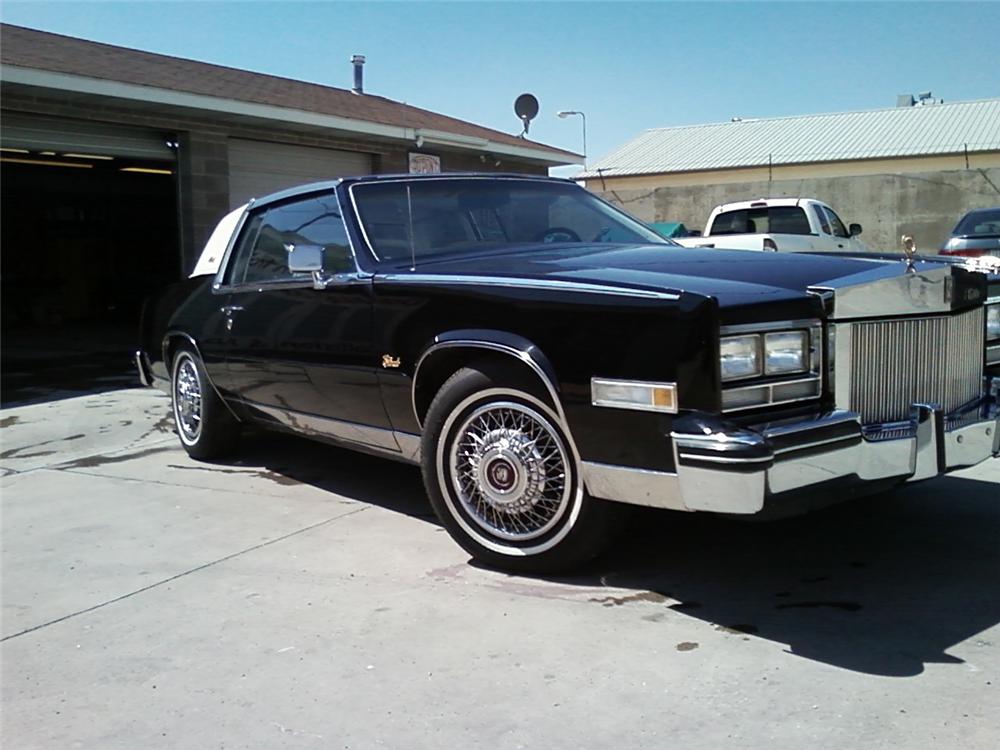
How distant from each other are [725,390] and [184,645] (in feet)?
6.48

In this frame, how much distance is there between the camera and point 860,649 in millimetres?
2973

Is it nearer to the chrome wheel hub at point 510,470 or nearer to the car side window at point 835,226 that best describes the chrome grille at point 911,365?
the chrome wheel hub at point 510,470

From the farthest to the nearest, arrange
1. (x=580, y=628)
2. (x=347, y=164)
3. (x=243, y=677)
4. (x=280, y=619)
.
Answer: (x=347, y=164)
(x=280, y=619)
(x=580, y=628)
(x=243, y=677)

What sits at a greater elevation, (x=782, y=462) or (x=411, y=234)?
(x=411, y=234)

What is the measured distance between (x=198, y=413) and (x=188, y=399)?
176 mm

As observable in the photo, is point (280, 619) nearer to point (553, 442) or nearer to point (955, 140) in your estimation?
point (553, 442)

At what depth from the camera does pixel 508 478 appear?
364cm

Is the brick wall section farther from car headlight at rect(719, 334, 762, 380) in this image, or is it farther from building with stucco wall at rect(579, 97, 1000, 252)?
building with stucco wall at rect(579, 97, 1000, 252)

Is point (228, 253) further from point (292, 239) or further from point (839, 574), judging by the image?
point (839, 574)

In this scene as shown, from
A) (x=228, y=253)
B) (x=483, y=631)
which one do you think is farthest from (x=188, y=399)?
(x=483, y=631)

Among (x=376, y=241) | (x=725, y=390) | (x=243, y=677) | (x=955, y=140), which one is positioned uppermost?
(x=955, y=140)

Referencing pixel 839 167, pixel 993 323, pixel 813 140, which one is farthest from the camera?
pixel 813 140

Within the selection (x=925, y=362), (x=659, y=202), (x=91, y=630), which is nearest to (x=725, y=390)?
(x=925, y=362)

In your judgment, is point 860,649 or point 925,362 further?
point 925,362
